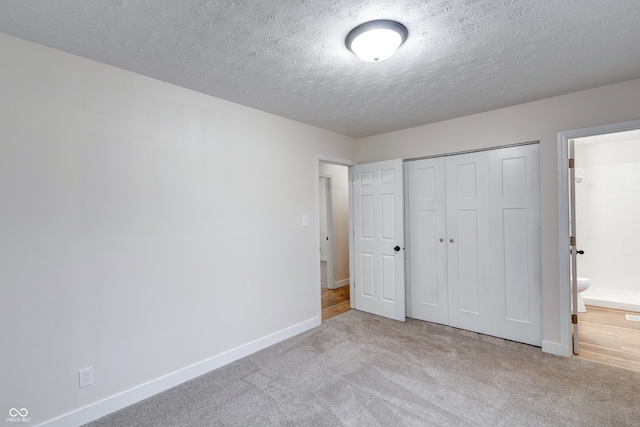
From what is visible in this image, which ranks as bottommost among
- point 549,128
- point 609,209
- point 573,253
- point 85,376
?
point 85,376

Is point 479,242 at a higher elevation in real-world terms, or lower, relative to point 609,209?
lower

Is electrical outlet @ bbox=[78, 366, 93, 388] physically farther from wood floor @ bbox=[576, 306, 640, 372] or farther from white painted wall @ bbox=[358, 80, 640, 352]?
wood floor @ bbox=[576, 306, 640, 372]

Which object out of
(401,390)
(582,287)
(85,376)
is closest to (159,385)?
(85,376)

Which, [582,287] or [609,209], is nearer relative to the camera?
[582,287]

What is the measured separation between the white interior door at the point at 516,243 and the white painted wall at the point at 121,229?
91.0 inches

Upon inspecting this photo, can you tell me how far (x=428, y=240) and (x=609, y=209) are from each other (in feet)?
8.92

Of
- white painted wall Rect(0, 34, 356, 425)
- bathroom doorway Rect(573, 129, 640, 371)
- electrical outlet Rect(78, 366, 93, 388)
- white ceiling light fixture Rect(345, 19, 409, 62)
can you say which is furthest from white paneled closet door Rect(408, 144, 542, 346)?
electrical outlet Rect(78, 366, 93, 388)

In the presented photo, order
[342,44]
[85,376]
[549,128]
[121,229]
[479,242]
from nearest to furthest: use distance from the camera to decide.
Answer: [342,44] < [85,376] < [121,229] < [549,128] < [479,242]

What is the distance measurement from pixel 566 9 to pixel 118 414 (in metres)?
3.59

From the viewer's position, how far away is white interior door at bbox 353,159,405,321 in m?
3.59

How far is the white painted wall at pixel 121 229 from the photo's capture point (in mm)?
1705

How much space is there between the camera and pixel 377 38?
63.3 inches

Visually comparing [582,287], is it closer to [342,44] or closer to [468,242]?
[468,242]

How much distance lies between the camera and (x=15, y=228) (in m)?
1.68
